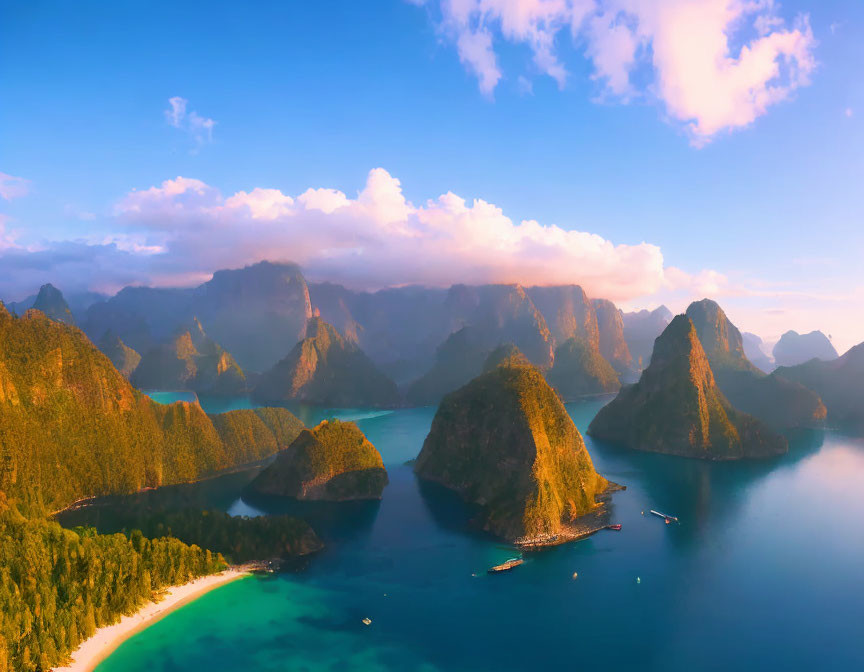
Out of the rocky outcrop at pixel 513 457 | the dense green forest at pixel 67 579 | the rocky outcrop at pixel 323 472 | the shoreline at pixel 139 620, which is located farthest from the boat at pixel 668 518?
the dense green forest at pixel 67 579

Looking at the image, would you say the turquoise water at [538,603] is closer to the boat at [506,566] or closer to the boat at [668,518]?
the boat at [506,566]

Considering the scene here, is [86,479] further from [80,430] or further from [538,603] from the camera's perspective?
[538,603]

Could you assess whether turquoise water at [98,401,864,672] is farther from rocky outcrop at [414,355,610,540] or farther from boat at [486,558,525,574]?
rocky outcrop at [414,355,610,540]

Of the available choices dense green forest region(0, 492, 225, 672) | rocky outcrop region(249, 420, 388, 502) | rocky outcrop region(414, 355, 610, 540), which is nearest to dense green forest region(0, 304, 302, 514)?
rocky outcrop region(249, 420, 388, 502)

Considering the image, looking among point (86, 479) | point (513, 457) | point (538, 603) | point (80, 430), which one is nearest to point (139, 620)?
point (538, 603)

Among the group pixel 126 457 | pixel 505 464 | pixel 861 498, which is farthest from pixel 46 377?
pixel 861 498

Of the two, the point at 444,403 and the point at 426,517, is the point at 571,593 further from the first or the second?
the point at 444,403
